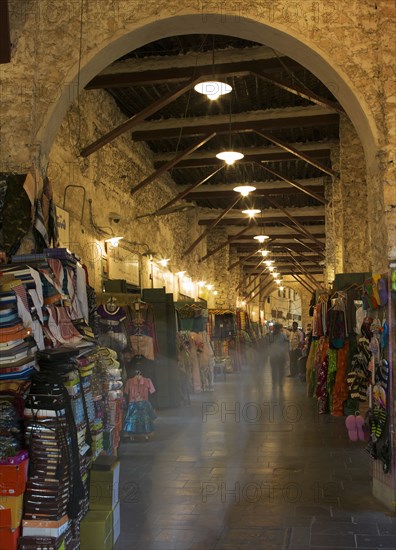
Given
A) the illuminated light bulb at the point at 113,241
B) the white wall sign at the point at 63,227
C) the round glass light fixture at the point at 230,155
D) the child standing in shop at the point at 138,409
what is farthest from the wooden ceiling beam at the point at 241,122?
the child standing in shop at the point at 138,409

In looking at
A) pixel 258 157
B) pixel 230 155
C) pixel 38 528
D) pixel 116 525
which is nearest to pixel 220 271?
pixel 258 157

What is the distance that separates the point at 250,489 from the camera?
15.4ft

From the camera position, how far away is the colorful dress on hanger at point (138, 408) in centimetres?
682

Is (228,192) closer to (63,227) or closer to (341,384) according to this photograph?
(63,227)

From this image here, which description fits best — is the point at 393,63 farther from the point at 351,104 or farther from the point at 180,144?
the point at 180,144

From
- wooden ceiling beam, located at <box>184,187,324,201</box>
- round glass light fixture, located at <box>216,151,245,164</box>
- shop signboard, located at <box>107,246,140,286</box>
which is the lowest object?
shop signboard, located at <box>107,246,140,286</box>

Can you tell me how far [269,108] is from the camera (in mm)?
10617

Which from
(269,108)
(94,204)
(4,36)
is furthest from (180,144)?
(4,36)

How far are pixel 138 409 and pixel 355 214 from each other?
4560 mm

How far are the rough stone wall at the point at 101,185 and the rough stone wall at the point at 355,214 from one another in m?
3.97

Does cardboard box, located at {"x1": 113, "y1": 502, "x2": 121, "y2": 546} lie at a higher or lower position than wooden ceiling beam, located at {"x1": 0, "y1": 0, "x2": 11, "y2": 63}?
lower

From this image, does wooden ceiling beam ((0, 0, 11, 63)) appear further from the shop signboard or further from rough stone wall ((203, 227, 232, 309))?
rough stone wall ((203, 227, 232, 309))

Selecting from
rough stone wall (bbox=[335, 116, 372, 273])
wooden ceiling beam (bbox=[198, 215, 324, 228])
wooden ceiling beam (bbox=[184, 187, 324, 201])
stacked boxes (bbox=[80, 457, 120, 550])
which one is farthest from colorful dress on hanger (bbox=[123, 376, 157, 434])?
wooden ceiling beam (bbox=[198, 215, 324, 228])

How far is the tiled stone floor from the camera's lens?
3637 mm
